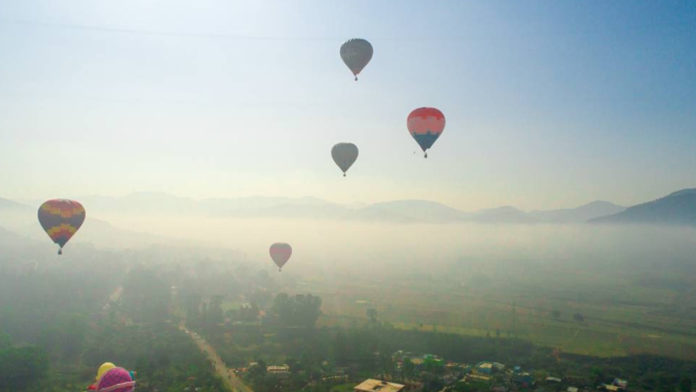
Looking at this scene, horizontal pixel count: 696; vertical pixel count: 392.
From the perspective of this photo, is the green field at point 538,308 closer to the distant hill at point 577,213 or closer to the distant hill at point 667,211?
the distant hill at point 667,211

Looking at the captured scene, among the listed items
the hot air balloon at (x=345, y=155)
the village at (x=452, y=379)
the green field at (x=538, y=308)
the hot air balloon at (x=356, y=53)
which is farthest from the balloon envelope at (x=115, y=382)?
the green field at (x=538, y=308)

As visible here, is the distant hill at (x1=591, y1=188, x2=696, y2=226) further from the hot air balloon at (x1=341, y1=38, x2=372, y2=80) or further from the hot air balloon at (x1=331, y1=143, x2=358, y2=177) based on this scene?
the hot air balloon at (x1=341, y1=38, x2=372, y2=80)

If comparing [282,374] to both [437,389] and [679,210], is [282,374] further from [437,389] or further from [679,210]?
[679,210]

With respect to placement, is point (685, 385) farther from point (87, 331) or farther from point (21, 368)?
point (87, 331)

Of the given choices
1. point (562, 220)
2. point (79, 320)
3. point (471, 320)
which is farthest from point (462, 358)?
point (562, 220)

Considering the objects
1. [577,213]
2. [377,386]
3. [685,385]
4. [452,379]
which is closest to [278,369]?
[377,386]

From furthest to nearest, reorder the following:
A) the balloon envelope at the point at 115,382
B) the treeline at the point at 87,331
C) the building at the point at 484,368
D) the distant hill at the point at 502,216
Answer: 1. the distant hill at the point at 502,216
2. the building at the point at 484,368
3. the treeline at the point at 87,331
4. the balloon envelope at the point at 115,382
